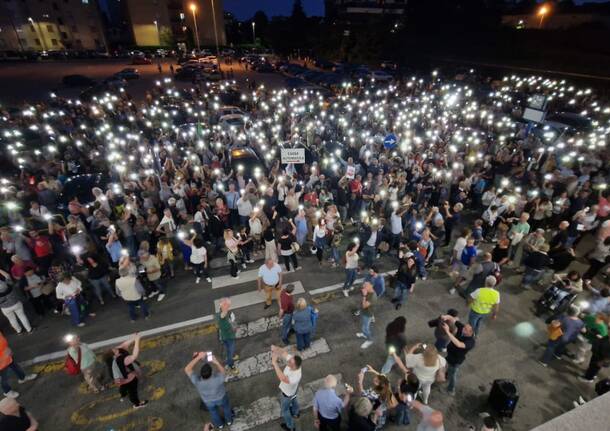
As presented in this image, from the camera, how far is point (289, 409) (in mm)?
5773

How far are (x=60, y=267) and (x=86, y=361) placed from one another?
3.45 m

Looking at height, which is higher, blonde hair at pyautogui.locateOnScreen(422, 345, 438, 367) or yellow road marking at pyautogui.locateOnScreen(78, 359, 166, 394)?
blonde hair at pyautogui.locateOnScreen(422, 345, 438, 367)

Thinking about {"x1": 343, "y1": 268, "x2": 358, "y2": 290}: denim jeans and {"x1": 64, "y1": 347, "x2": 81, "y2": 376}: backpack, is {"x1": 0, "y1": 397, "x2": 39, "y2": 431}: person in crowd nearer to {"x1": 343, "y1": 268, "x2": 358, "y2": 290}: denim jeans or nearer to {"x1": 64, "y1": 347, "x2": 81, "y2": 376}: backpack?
{"x1": 64, "y1": 347, "x2": 81, "y2": 376}: backpack

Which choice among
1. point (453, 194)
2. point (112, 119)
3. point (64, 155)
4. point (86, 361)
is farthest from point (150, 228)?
point (112, 119)

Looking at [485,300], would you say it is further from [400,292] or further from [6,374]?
[6,374]

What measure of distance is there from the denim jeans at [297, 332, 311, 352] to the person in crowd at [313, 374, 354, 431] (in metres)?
1.92

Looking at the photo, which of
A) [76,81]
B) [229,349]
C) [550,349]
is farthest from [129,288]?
[76,81]

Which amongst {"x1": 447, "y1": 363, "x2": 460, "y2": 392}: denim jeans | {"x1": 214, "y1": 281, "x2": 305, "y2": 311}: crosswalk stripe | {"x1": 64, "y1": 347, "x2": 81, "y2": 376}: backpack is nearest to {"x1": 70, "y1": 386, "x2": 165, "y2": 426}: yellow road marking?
{"x1": 64, "y1": 347, "x2": 81, "y2": 376}: backpack

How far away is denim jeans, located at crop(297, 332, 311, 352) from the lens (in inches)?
277

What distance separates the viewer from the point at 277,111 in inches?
920

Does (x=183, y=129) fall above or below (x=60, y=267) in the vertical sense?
above

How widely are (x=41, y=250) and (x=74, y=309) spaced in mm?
2108

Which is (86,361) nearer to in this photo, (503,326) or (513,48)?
(503,326)

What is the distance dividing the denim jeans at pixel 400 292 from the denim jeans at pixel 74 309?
7780 mm
